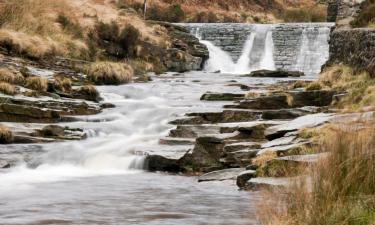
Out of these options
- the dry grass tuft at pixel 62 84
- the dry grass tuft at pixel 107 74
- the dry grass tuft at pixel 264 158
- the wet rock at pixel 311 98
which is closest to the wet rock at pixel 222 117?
the wet rock at pixel 311 98

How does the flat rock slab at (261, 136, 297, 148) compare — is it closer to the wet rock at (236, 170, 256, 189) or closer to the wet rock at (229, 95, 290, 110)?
the wet rock at (236, 170, 256, 189)

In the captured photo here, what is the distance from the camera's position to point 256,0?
5131 centimetres

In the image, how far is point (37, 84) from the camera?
54.4 feet

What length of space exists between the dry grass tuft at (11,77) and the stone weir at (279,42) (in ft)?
46.9

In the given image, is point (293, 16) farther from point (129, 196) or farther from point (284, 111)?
point (129, 196)

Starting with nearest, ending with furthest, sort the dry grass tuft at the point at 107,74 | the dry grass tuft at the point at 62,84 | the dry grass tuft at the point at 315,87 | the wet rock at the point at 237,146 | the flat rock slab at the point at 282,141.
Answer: the flat rock slab at the point at 282,141 → the wet rock at the point at 237,146 → the dry grass tuft at the point at 315,87 → the dry grass tuft at the point at 62,84 → the dry grass tuft at the point at 107,74

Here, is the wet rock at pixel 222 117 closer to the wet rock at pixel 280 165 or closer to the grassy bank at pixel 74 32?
the wet rock at pixel 280 165

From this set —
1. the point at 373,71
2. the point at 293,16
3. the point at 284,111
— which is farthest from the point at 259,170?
the point at 293,16

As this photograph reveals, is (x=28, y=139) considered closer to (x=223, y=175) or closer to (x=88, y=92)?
(x=223, y=175)

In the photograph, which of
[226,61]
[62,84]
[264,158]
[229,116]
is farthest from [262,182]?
[226,61]

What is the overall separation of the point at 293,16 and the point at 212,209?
3847cm

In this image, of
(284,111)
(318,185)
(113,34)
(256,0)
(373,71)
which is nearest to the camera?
(318,185)

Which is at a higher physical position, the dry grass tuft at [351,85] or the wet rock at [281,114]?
the dry grass tuft at [351,85]

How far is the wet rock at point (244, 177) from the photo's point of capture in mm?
9087
